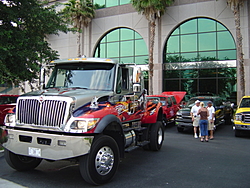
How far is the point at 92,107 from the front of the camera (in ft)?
17.2

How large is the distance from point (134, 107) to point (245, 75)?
1717 cm

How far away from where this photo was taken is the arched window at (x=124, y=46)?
25.1 m

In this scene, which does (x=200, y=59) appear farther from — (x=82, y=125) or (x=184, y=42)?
(x=82, y=125)

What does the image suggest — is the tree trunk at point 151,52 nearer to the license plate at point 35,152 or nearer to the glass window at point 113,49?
the glass window at point 113,49

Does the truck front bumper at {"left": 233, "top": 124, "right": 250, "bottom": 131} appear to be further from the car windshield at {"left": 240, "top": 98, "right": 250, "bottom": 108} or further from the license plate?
the license plate

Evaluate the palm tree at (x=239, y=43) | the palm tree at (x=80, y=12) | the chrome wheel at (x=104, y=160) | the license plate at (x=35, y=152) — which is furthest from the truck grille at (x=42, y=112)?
the palm tree at (x=80, y=12)

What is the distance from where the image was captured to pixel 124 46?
26.0 m

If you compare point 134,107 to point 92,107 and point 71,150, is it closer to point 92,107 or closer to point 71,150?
point 92,107

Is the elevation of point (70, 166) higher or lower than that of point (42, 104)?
lower

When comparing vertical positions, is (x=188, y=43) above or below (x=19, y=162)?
above

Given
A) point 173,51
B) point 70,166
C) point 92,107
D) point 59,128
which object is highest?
point 173,51

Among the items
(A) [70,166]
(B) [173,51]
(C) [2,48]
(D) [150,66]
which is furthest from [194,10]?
(A) [70,166]

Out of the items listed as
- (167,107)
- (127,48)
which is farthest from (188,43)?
(167,107)

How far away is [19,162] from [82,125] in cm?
225
